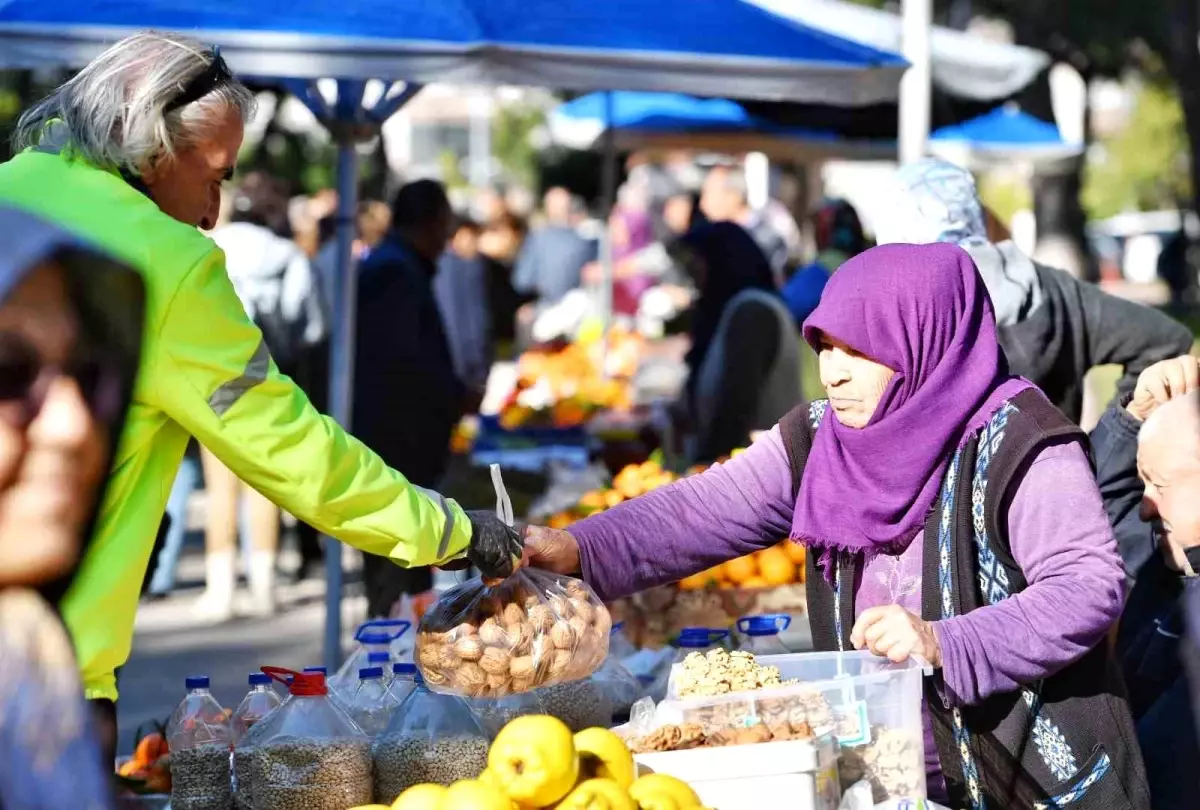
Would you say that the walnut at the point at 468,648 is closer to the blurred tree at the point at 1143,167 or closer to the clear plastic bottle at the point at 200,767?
the clear plastic bottle at the point at 200,767

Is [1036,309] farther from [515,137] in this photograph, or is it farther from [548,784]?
[515,137]

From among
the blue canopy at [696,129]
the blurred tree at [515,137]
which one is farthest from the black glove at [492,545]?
the blurred tree at [515,137]

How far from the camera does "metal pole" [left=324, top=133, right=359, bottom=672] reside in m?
5.80

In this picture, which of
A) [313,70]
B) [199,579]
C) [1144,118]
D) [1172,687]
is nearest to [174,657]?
[199,579]

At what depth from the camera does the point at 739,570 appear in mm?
4840

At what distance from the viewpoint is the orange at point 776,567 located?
482 cm

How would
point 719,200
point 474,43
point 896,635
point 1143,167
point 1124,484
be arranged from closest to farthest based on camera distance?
point 896,635, point 1124,484, point 474,43, point 719,200, point 1143,167

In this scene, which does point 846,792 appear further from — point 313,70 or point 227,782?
point 313,70

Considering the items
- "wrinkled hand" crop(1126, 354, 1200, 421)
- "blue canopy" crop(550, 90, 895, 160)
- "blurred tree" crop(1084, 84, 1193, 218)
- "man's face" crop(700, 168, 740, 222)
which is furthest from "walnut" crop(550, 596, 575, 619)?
"blurred tree" crop(1084, 84, 1193, 218)

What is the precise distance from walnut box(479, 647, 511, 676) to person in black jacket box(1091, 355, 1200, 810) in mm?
1232

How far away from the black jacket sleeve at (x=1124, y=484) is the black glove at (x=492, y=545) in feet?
5.22

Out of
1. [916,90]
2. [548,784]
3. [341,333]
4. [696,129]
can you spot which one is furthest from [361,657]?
[696,129]

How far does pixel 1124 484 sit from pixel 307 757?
2099mm

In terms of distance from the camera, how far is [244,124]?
2535 millimetres
